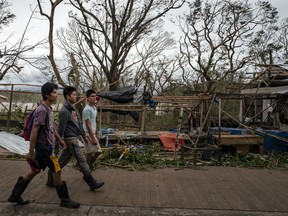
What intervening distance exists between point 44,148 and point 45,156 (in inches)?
4.4

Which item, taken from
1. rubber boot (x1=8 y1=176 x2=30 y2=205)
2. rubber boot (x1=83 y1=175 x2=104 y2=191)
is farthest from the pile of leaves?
rubber boot (x1=8 y1=176 x2=30 y2=205)

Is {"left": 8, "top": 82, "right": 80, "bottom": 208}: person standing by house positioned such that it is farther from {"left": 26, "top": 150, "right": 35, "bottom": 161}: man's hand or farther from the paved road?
the paved road

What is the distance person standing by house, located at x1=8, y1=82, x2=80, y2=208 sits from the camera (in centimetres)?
397

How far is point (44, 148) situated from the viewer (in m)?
4.05

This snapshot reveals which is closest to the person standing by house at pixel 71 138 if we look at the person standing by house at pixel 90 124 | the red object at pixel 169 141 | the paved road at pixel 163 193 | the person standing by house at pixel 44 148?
the paved road at pixel 163 193

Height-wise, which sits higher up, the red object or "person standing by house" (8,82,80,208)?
"person standing by house" (8,82,80,208)

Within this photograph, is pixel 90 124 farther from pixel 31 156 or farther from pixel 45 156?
pixel 31 156

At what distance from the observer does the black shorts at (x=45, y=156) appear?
404cm

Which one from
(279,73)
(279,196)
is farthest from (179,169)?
(279,73)

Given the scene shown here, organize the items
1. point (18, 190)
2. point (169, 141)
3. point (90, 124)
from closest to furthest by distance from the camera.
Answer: point (18, 190) < point (90, 124) < point (169, 141)

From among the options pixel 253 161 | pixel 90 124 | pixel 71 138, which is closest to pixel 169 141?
pixel 253 161

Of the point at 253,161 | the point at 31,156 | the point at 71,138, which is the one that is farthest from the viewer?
the point at 253,161

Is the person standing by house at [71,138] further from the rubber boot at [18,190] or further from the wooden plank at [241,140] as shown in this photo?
the wooden plank at [241,140]

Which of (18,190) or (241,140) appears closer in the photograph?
(18,190)
